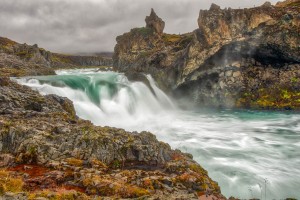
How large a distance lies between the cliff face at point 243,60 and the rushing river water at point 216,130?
4165 millimetres

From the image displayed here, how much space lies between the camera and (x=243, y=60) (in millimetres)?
48469

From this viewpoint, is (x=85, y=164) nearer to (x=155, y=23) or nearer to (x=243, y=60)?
(x=243, y=60)

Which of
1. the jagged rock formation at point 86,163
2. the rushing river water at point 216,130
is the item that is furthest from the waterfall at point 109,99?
the jagged rock formation at point 86,163

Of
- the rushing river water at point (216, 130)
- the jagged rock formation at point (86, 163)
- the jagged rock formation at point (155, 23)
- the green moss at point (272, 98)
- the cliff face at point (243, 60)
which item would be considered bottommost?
the rushing river water at point (216, 130)

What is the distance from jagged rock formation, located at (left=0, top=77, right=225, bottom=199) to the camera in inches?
437

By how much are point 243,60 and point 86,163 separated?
136 feet

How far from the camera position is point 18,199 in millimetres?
8305

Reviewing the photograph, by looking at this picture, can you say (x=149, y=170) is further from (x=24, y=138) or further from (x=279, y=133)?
(x=279, y=133)

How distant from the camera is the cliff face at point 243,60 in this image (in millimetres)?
44594

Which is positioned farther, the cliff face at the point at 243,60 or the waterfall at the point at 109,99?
the cliff face at the point at 243,60

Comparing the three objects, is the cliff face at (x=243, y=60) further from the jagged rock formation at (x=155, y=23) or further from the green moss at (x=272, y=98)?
the jagged rock formation at (x=155, y=23)

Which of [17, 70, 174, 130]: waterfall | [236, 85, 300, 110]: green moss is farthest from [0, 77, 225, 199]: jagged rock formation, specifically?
[236, 85, 300, 110]: green moss

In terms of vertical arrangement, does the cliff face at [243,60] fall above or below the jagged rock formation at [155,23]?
below

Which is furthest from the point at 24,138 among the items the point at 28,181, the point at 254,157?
the point at 254,157
